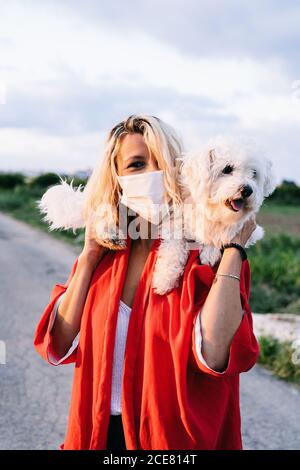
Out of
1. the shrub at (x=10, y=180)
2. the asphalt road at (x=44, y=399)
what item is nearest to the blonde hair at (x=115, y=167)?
the asphalt road at (x=44, y=399)

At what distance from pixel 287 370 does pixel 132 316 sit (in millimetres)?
3859

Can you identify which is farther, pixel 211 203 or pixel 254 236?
pixel 254 236

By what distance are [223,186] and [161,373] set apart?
0.63 meters

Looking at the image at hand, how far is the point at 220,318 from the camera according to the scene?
6.06 ft

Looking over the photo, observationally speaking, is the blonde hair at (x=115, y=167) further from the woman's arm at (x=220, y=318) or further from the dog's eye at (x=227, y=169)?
the woman's arm at (x=220, y=318)

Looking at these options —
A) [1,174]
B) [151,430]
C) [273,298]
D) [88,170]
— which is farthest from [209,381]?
[1,174]

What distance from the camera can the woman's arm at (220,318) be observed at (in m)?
1.85

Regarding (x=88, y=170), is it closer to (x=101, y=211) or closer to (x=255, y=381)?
(x=101, y=211)

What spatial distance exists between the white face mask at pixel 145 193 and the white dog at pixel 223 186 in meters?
0.11

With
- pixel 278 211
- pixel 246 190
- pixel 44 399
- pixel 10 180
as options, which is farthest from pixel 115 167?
pixel 10 180

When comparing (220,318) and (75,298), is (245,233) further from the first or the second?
(75,298)

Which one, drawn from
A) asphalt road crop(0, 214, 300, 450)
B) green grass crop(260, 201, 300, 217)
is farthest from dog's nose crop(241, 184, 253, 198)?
green grass crop(260, 201, 300, 217)

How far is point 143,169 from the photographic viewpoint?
211 centimetres

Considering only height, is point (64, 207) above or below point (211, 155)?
below
